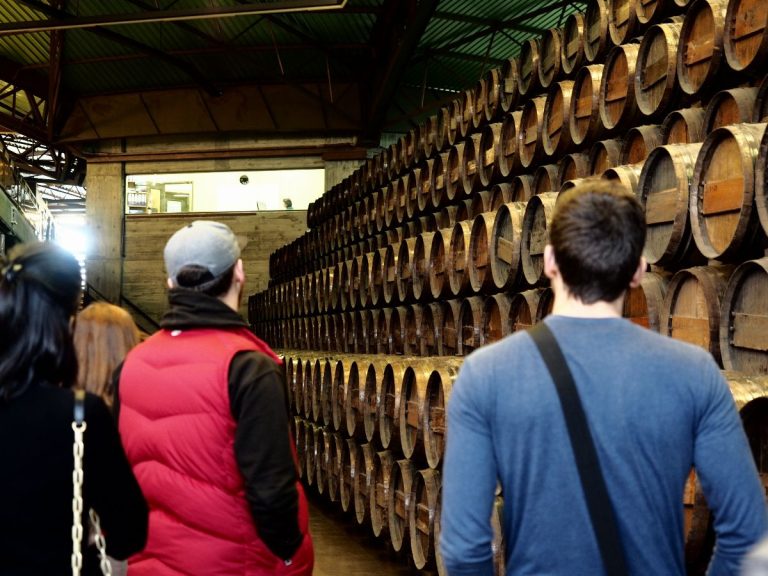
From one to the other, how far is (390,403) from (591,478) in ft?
14.5

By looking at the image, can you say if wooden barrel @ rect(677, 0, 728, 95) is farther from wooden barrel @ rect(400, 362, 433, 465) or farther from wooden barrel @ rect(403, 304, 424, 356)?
wooden barrel @ rect(403, 304, 424, 356)

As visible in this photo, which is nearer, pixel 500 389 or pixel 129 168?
pixel 500 389

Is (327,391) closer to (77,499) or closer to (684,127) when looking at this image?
(684,127)

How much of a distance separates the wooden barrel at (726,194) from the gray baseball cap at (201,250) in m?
1.93

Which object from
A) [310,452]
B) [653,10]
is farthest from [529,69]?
[310,452]

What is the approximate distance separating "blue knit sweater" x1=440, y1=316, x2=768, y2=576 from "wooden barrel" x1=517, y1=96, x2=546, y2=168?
4475 mm

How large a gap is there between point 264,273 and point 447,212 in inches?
395

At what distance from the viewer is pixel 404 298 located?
7.40m

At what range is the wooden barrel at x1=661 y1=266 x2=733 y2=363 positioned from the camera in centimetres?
339

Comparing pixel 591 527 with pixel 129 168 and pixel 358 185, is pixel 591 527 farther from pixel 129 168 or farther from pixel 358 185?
pixel 129 168

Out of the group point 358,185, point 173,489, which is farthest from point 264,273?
point 173,489

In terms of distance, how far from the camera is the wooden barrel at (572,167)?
5309mm

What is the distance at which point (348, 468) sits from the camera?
7367 millimetres

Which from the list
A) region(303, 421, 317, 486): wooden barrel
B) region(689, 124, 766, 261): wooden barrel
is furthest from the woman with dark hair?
region(303, 421, 317, 486): wooden barrel
